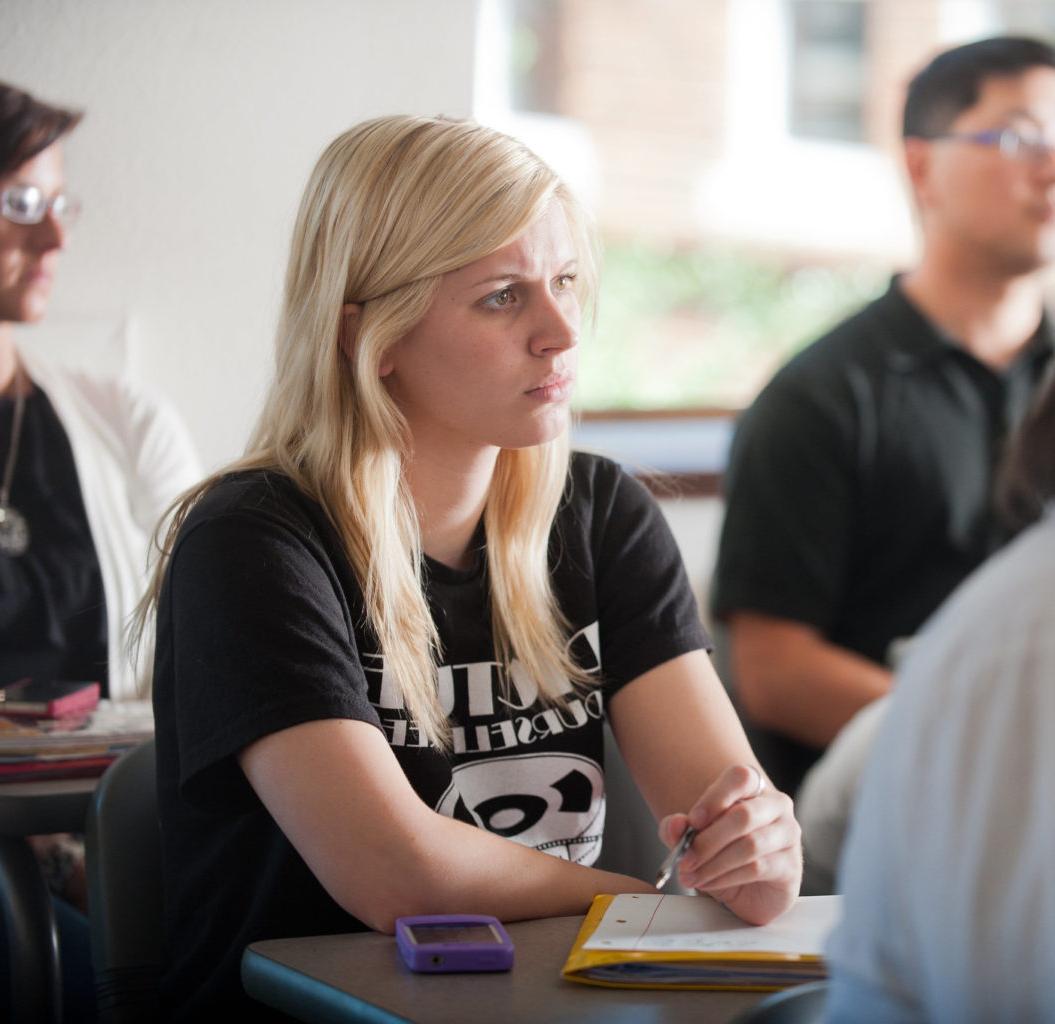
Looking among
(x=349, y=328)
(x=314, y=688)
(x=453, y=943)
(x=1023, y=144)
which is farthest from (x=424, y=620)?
(x=1023, y=144)

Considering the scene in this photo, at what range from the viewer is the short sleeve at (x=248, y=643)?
129cm

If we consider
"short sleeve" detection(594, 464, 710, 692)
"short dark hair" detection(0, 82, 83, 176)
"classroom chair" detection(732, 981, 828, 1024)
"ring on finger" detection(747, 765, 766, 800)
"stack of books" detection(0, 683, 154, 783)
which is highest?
"short dark hair" detection(0, 82, 83, 176)

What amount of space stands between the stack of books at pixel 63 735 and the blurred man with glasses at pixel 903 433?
1.10 metres

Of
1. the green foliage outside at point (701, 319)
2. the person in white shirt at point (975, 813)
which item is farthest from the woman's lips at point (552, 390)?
the green foliage outside at point (701, 319)

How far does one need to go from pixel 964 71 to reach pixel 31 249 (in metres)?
1.70

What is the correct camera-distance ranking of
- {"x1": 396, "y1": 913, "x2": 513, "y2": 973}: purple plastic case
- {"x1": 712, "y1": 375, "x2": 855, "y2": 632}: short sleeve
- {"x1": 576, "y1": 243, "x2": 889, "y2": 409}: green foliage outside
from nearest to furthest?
1. {"x1": 396, "y1": 913, "x2": 513, "y2": 973}: purple plastic case
2. {"x1": 712, "y1": 375, "x2": 855, "y2": 632}: short sleeve
3. {"x1": 576, "y1": 243, "x2": 889, "y2": 409}: green foliage outside

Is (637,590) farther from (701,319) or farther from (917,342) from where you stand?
(701,319)

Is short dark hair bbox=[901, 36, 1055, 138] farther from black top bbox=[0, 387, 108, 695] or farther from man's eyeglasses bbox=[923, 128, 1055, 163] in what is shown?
black top bbox=[0, 387, 108, 695]

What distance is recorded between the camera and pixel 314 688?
1.29 metres

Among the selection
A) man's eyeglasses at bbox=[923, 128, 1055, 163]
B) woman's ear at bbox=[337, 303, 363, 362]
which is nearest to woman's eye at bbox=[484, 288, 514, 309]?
woman's ear at bbox=[337, 303, 363, 362]

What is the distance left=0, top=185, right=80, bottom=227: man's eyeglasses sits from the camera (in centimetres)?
210

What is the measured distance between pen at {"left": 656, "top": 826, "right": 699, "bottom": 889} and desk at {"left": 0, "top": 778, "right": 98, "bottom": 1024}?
0.71 metres

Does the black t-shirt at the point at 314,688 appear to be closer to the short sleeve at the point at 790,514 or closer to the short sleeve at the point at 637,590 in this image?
the short sleeve at the point at 637,590

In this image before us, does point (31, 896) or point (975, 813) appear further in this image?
point (31, 896)
